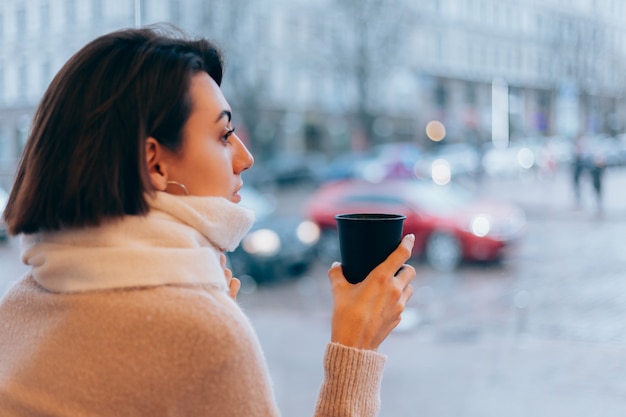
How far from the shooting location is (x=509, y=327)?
14.1ft

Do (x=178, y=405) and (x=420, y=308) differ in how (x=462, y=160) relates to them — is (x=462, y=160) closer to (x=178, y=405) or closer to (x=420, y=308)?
(x=420, y=308)

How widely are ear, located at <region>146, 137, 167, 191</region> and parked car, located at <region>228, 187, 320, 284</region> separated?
16.0 feet

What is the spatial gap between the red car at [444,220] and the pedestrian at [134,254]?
5051 millimetres

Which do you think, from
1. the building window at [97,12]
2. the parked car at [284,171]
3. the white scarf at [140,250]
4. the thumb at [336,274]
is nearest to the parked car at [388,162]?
the parked car at [284,171]

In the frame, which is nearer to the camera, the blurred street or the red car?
the blurred street

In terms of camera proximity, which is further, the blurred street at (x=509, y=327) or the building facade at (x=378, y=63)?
the blurred street at (x=509, y=327)

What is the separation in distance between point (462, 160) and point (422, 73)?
2.64 meters

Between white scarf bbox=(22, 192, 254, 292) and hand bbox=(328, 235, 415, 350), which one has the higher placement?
white scarf bbox=(22, 192, 254, 292)

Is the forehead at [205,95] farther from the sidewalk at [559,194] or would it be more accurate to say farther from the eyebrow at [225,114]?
the sidewalk at [559,194]

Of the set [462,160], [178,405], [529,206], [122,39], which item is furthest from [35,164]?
[462,160]

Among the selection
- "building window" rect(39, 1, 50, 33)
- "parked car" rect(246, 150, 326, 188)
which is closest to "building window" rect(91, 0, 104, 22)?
"building window" rect(39, 1, 50, 33)

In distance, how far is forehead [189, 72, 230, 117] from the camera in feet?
2.13

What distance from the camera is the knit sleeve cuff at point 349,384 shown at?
671 mm

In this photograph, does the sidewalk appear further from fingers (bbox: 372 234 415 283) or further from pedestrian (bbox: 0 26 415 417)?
pedestrian (bbox: 0 26 415 417)
